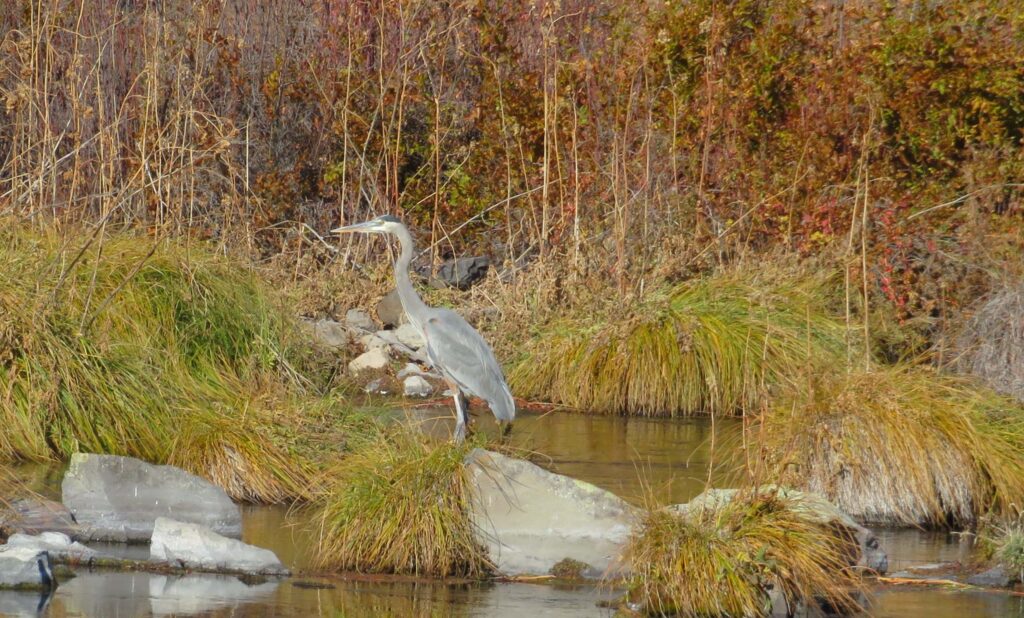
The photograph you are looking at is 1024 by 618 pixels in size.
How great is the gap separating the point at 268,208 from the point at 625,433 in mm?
5716

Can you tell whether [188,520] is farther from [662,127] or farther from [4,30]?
[4,30]

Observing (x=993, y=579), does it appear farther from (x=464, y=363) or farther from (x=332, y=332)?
(x=332, y=332)

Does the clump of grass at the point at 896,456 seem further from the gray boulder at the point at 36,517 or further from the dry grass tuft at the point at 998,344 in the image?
the gray boulder at the point at 36,517

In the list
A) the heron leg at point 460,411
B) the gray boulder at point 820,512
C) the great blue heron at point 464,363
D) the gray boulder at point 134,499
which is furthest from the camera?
the great blue heron at point 464,363

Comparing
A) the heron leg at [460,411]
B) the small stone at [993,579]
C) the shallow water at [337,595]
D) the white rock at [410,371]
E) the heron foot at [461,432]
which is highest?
the white rock at [410,371]

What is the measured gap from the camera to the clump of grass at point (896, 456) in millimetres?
7828

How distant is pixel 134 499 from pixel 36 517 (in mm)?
495

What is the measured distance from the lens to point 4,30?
14.8m

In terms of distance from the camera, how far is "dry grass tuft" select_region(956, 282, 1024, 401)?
381 inches

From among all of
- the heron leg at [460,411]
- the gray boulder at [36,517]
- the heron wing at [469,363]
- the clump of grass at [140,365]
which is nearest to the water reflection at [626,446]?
the heron leg at [460,411]

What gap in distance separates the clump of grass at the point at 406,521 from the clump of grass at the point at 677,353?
156 inches

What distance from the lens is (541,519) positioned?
692cm

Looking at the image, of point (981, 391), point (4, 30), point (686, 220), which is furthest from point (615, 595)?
point (4, 30)

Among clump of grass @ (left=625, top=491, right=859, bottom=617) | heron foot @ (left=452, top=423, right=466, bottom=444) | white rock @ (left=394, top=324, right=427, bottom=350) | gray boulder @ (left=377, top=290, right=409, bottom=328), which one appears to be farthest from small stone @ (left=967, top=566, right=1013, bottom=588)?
gray boulder @ (left=377, top=290, right=409, bottom=328)
